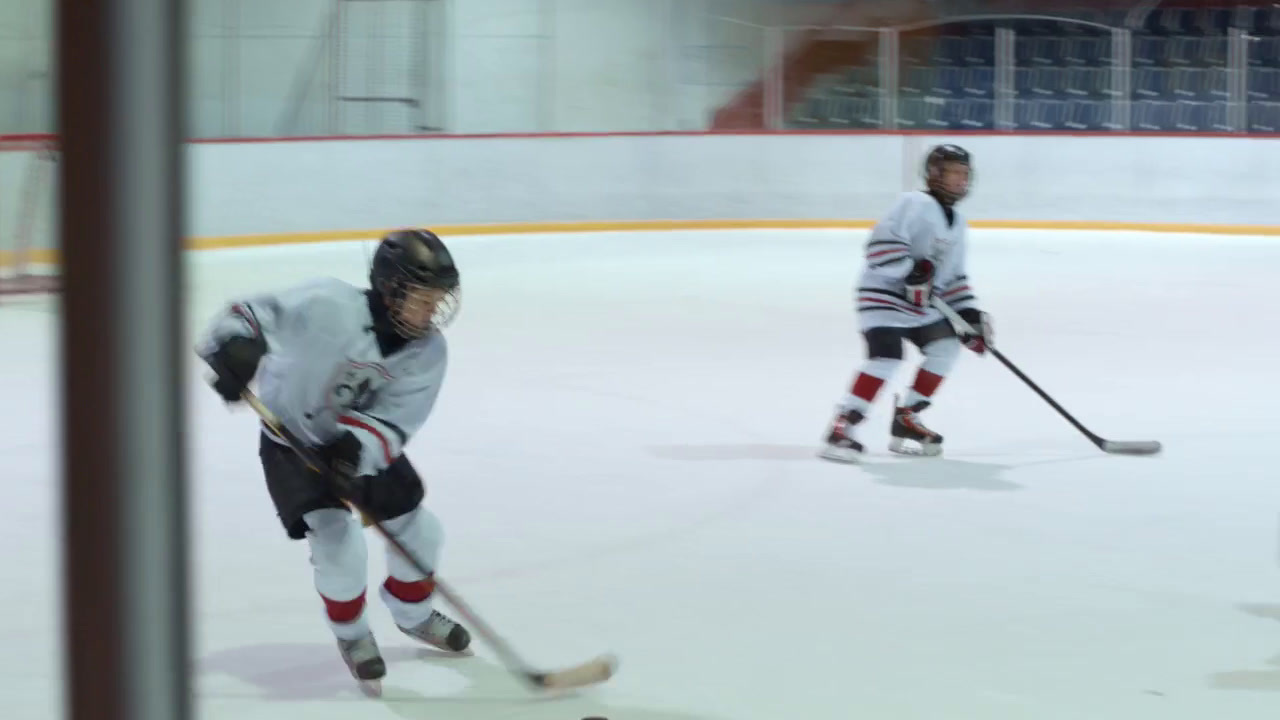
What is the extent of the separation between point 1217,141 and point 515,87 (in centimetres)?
442

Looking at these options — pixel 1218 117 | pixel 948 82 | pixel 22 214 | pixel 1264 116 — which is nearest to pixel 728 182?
pixel 948 82

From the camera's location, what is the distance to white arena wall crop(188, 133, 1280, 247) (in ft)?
34.3

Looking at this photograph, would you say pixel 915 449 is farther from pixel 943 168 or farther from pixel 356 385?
pixel 356 385

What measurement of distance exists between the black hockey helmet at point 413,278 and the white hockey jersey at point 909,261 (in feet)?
6.95

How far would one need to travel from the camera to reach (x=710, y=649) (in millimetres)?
2873

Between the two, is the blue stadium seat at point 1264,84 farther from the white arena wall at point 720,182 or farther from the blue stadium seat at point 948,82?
the blue stadium seat at point 948,82

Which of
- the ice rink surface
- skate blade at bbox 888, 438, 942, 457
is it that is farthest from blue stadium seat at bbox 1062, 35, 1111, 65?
skate blade at bbox 888, 438, 942, 457

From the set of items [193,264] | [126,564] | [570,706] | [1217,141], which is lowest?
[570,706]

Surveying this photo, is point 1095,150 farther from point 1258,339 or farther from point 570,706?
point 570,706

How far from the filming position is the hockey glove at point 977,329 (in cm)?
443

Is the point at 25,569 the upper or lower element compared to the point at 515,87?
lower

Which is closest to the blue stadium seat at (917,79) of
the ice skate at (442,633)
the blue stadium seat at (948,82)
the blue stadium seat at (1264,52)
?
the blue stadium seat at (948,82)

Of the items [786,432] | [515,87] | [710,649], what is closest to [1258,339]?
[786,432]

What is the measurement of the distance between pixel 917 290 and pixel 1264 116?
7825 mm
